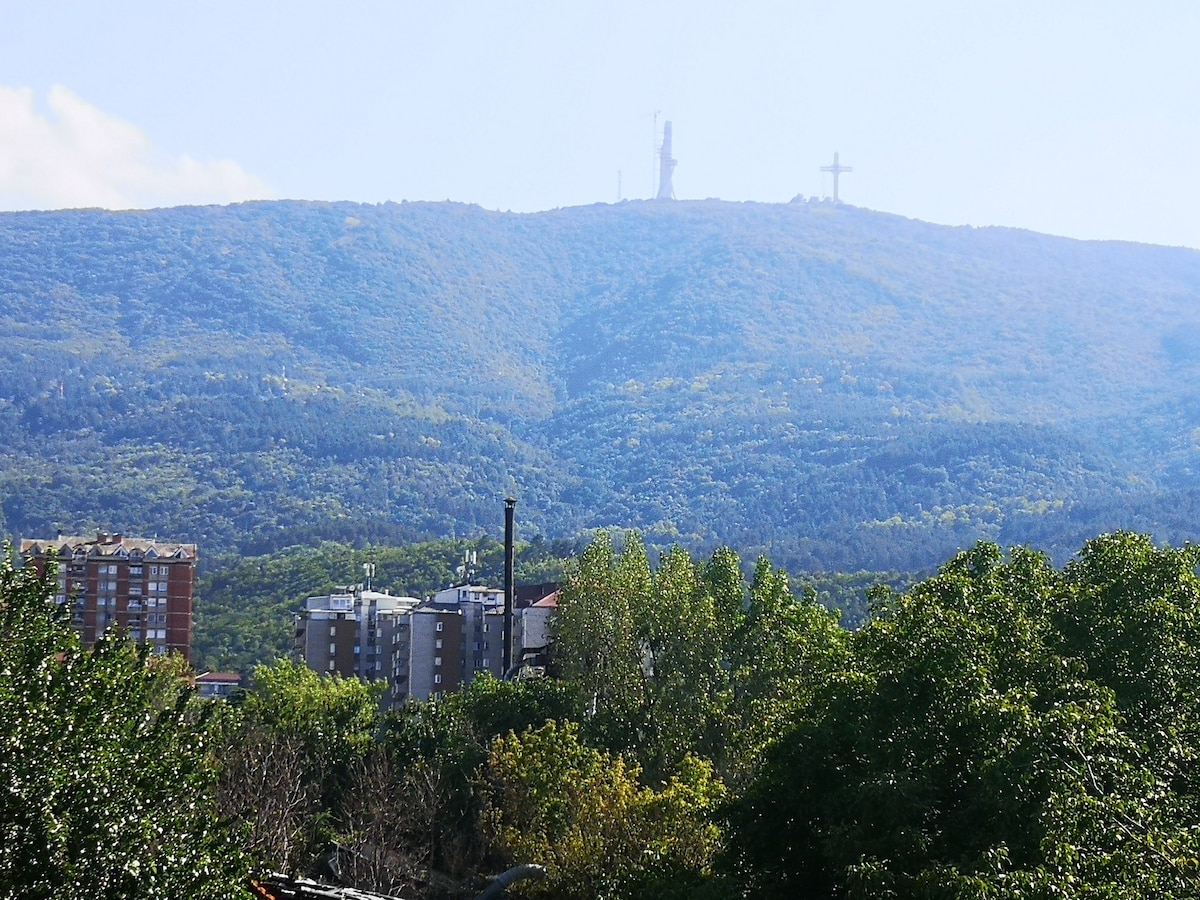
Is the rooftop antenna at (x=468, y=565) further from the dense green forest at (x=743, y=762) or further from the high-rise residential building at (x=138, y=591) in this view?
the dense green forest at (x=743, y=762)

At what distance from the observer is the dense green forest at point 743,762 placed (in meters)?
21.8

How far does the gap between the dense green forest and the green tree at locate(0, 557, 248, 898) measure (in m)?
0.04

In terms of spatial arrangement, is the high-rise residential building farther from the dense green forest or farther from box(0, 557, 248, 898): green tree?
box(0, 557, 248, 898): green tree

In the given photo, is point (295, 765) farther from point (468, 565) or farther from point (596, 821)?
point (468, 565)

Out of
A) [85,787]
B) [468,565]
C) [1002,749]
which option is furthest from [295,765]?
[468,565]

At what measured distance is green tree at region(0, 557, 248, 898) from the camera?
21.3 metres

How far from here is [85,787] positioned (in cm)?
2192

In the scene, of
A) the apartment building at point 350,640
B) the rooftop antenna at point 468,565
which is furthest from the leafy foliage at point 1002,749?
the rooftop antenna at point 468,565

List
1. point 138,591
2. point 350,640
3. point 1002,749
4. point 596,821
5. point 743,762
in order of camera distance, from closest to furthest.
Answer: point 1002,749 < point 596,821 < point 743,762 < point 350,640 < point 138,591

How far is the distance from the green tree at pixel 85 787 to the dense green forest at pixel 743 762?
4 centimetres

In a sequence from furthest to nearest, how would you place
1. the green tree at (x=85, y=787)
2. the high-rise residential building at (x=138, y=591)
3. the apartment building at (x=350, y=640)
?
the high-rise residential building at (x=138, y=591) → the apartment building at (x=350, y=640) → the green tree at (x=85, y=787)

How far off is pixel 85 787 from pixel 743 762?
20.4 metres

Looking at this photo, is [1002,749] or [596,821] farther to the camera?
[596,821]

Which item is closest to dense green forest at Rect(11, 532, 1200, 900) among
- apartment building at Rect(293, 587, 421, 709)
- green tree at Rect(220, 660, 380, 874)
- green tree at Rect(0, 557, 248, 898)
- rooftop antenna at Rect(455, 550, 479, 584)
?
green tree at Rect(0, 557, 248, 898)
